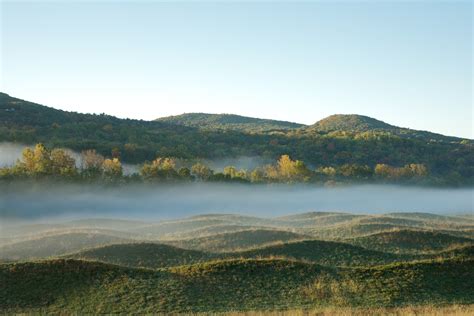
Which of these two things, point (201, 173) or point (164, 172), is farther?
point (201, 173)

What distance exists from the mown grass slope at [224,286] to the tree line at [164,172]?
5306 cm

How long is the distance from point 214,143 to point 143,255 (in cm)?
12493

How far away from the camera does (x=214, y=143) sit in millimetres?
162250

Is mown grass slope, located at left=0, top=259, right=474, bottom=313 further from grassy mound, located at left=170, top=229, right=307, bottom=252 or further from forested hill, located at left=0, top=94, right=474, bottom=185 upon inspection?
forested hill, located at left=0, top=94, right=474, bottom=185

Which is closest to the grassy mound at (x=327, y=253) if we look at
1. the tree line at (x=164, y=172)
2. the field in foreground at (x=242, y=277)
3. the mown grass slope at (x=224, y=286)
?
the field in foreground at (x=242, y=277)

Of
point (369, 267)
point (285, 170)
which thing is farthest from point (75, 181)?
point (369, 267)

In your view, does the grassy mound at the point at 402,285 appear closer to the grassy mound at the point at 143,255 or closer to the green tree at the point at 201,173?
the grassy mound at the point at 143,255

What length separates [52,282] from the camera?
1161 inches

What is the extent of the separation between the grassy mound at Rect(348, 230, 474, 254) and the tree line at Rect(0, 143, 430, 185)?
173 feet

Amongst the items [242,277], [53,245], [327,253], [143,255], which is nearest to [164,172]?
[53,245]

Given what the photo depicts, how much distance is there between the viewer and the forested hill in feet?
416

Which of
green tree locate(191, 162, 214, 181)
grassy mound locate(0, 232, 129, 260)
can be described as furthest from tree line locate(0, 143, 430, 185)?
grassy mound locate(0, 232, 129, 260)

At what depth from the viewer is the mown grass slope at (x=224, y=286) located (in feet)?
89.5

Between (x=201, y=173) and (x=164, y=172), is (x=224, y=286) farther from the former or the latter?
(x=201, y=173)
